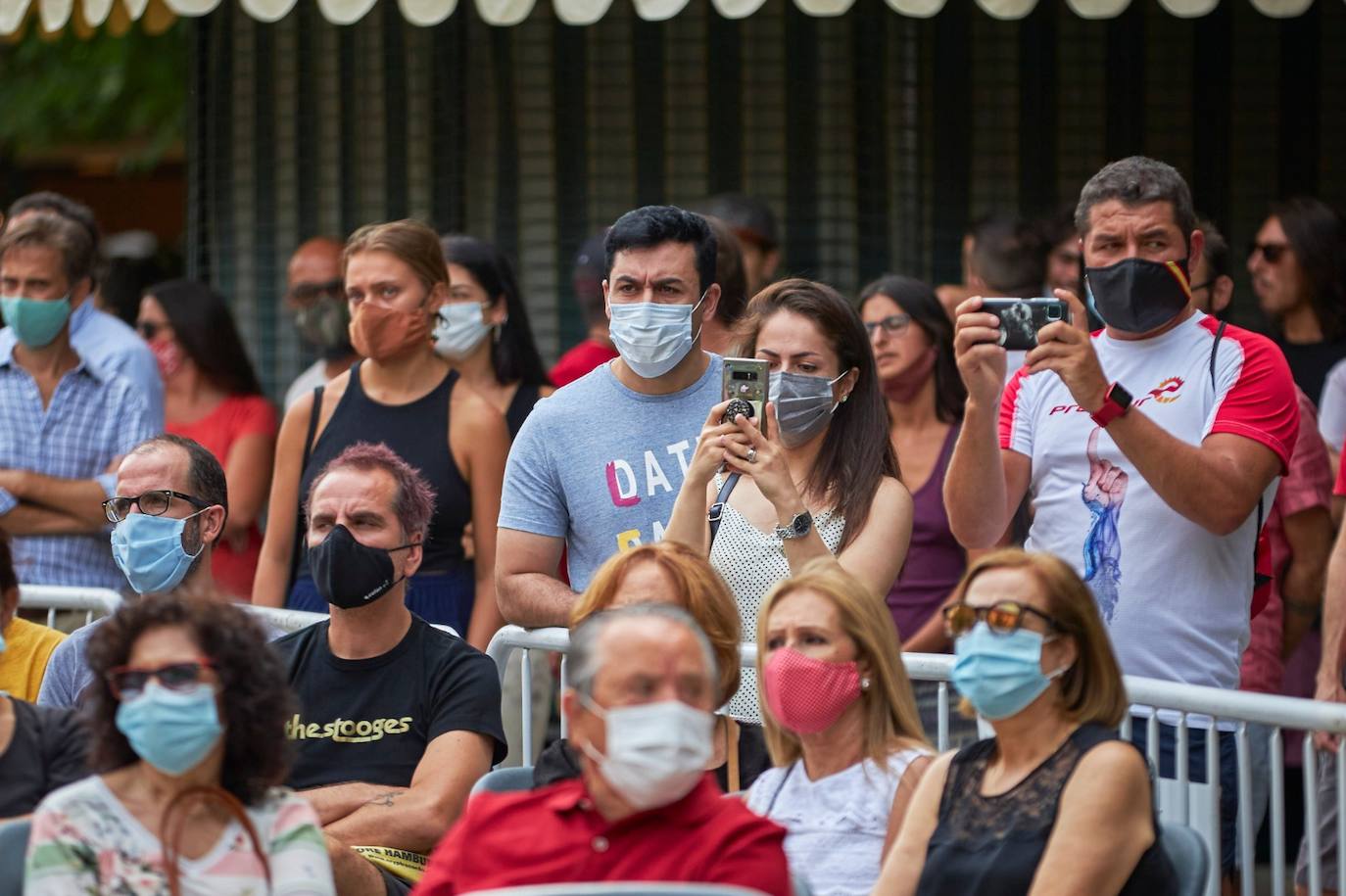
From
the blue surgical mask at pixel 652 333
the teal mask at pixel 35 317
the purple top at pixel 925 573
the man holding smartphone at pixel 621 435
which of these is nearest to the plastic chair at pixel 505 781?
the man holding smartphone at pixel 621 435

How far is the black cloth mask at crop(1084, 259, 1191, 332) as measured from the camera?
5.38 m

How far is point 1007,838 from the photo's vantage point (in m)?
4.32

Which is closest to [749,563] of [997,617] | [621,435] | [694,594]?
[621,435]

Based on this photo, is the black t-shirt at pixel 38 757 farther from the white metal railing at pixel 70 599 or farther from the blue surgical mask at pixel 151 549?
the white metal railing at pixel 70 599

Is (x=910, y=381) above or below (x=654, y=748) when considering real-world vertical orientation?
above

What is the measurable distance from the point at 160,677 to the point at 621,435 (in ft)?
6.16

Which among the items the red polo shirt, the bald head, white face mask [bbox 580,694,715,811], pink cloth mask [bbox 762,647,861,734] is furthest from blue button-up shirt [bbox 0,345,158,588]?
white face mask [bbox 580,694,715,811]

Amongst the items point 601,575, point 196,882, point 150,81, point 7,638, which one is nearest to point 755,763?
point 601,575

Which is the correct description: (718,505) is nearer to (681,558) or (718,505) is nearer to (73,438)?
(681,558)

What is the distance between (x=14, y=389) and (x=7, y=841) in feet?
12.0

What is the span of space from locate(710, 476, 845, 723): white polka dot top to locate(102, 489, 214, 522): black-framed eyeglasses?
1.41 m

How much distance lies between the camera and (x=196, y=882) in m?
4.11

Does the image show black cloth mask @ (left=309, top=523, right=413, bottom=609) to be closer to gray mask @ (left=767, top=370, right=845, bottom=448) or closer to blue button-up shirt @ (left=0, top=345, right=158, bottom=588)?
gray mask @ (left=767, top=370, right=845, bottom=448)

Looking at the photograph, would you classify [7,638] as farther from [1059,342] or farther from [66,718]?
[1059,342]
